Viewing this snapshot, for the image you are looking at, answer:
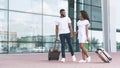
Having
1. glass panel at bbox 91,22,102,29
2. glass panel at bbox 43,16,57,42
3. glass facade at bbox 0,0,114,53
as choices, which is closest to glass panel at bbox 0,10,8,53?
glass facade at bbox 0,0,114,53

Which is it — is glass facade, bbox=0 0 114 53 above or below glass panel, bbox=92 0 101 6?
below

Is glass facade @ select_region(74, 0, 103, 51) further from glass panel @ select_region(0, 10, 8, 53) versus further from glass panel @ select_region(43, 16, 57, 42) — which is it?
glass panel @ select_region(0, 10, 8, 53)

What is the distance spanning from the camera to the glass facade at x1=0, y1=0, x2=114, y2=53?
19.0 m

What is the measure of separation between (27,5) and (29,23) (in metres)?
1.25

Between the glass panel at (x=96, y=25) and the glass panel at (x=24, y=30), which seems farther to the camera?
the glass panel at (x=96, y=25)

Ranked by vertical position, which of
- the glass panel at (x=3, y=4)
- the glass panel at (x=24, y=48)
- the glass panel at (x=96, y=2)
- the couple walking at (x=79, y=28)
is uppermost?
the glass panel at (x=96, y=2)

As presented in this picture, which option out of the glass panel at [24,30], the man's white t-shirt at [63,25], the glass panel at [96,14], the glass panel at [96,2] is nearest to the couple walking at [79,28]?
the man's white t-shirt at [63,25]

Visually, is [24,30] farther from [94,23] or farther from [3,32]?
[94,23]

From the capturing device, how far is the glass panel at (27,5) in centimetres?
1958

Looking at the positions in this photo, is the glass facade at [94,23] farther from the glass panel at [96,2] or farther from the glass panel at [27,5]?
the glass panel at [27,5]

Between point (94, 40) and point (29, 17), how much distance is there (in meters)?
8.09

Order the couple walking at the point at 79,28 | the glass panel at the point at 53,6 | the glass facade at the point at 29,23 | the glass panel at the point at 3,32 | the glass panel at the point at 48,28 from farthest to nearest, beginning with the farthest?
1. the glass panel at the point at 53,6
2. the glass panel at the point at 48,28
3. the glass facade at the point at 29,23
4. the glass panel at the point at 3,32
5. the couple walking at the point at 79,28

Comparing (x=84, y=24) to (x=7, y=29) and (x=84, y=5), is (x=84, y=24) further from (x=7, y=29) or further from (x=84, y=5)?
(x=84, y=5)

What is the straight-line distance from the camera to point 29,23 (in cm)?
2088
